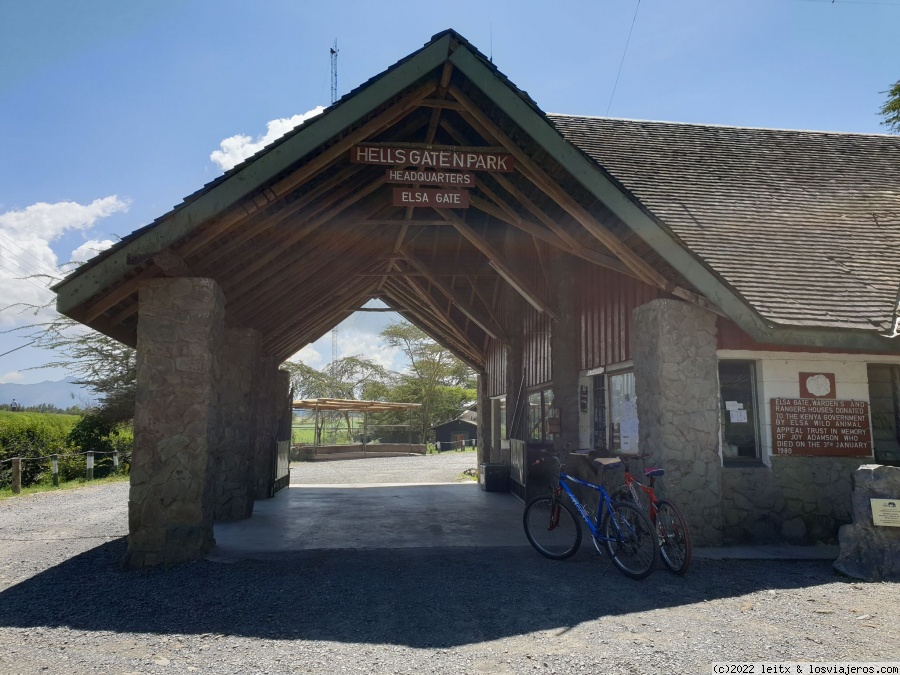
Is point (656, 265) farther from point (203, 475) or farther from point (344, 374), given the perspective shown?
point (344, 374)

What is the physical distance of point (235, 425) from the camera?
10305mm

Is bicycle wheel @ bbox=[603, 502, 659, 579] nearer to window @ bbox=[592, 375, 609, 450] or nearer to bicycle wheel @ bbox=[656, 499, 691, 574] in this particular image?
bicycle wheel @ bbox=[656, 499, 691, 574]

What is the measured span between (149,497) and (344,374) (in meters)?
45.6

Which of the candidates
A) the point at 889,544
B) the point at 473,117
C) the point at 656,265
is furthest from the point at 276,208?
the point at 889,544

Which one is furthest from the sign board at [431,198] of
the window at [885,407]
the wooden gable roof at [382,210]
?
the window at [885,407]

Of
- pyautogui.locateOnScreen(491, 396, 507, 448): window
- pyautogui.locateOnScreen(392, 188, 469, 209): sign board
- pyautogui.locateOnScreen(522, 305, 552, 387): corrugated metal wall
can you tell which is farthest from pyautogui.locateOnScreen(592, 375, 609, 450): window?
pyautogui.locateOnScreen(491, 396, 507, 448): window

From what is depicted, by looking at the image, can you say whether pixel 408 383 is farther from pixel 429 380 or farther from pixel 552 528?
pixel 552 528

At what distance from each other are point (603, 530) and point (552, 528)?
69 centimetres

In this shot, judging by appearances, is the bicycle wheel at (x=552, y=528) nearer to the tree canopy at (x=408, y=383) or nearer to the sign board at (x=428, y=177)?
the sign board at (x=428, y=177)

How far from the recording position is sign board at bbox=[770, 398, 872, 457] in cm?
773

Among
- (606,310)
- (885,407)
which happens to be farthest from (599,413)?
(885,407)

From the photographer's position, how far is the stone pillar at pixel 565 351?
11234 mm

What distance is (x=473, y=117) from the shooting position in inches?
285

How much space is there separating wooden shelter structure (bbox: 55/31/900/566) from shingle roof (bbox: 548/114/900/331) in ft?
0.16
